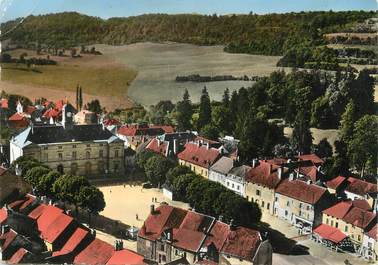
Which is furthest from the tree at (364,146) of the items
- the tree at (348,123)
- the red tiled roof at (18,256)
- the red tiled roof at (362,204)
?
the red tiled roof at (18,256)

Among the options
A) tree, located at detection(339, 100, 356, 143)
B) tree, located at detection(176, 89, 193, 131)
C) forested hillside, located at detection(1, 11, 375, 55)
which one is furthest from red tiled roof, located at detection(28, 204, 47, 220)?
tree, located at detection(339, 100, 356, 143)

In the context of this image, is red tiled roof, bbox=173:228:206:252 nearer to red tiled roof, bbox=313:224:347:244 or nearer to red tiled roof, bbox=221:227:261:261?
red tiled roof, bbox=221:227:261:261

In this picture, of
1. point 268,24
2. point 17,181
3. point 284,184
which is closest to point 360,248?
point 284,184

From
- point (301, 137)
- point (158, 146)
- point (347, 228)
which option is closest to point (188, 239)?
point (347, 228)

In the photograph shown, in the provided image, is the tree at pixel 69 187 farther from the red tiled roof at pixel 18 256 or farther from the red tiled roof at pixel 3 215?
the red tiled roof at pixel 18 256

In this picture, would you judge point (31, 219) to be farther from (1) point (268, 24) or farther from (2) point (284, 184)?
(1) point (268, 24)

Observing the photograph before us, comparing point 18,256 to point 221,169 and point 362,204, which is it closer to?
point 362,204
